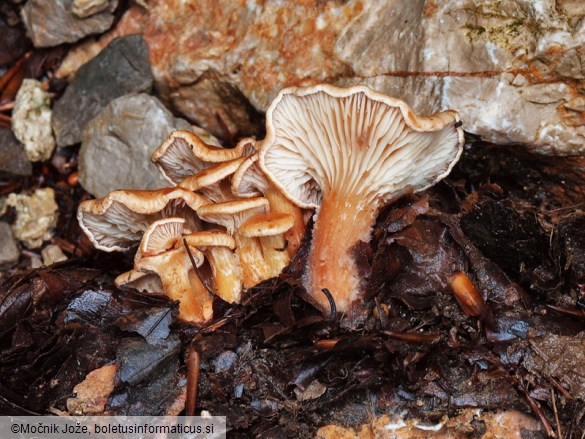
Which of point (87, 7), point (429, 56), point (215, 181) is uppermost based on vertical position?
point (87, 7)

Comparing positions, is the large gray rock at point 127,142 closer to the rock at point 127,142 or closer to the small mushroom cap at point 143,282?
the rock at point 127,142

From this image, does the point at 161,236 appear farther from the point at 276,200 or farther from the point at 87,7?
the point at 87,7

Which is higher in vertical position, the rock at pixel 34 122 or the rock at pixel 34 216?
the rock at pixel 34 122

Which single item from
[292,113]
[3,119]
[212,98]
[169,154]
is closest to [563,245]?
[292,113]

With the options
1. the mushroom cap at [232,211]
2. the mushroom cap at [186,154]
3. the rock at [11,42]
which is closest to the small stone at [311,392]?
the mushroom cap at [232,211]

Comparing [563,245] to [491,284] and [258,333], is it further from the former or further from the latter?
[258,333]

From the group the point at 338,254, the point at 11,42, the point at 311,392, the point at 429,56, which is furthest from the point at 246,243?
the point at 11,42

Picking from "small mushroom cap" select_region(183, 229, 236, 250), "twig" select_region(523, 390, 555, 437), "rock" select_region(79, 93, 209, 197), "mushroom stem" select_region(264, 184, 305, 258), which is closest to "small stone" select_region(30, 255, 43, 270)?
"rock" select_region(79, 93, 209, 197)
